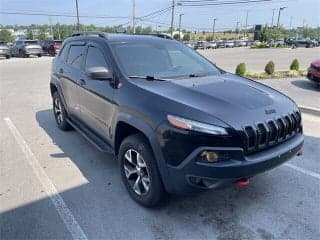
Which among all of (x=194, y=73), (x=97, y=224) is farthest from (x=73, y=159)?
(x=194, y=73)

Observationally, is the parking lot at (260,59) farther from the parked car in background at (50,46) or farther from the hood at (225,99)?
the parked car in background at (50,46)

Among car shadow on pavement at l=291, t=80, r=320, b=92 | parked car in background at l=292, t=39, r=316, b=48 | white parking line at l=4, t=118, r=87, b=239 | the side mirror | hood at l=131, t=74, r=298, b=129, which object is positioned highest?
the side mirror

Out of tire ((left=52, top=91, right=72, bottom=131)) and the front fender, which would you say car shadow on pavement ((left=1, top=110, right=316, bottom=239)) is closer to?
the front fender

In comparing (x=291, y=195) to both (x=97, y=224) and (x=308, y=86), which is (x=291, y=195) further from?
(x=308, y=86)

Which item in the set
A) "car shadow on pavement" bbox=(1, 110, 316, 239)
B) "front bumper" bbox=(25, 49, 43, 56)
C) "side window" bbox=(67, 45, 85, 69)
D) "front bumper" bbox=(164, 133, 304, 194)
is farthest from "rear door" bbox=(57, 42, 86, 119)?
"front bumper" bbox=(25, 49, 43, 56)

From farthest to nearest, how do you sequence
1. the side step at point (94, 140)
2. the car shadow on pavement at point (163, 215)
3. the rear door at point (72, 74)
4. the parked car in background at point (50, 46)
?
the parked car in background at point (50, 46), the rear door at point (72, 74), the side step at point (94, 140), the car shadow on pavement at point (163, 215)

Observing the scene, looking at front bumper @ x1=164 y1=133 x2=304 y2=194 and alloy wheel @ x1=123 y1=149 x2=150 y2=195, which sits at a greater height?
front bumper @ x1=164 y1=133 x2=304 y2=194

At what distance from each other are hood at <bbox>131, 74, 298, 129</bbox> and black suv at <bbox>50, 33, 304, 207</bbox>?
1cm

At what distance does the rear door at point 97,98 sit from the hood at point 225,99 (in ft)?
1.86

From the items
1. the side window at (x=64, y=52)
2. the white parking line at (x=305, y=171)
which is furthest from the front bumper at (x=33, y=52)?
the white parking line at (x=305, y=171)

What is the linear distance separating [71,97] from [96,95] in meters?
1.30

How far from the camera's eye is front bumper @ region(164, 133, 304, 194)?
9.04 ft

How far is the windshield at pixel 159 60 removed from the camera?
153 inches

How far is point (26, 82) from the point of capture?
42.0 feet
